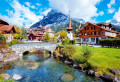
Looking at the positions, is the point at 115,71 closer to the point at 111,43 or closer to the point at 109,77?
the point at 109,77

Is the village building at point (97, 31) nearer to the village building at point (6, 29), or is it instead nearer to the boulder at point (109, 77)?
the boulder at point (109, 77)

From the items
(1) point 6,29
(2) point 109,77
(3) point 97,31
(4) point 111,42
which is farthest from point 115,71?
(1) point 6,29

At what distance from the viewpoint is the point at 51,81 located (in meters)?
10.4

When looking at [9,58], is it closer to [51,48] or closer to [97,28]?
[51,48]

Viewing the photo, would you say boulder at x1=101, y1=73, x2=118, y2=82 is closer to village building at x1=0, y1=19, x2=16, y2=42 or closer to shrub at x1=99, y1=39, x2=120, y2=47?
shrub at x1=99, y1=39, x2=120, y2=47

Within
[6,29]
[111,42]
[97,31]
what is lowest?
[111,42]

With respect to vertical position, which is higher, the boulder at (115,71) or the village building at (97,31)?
the village building at (97,31)

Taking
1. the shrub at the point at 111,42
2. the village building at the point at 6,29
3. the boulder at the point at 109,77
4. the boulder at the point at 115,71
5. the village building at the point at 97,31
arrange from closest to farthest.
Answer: the boulder at the point at 109,77
the boulder at the point at 115,71
the shrub at the point at 111,42
the village building at the point at 6,29
the village building at the point at 97,31

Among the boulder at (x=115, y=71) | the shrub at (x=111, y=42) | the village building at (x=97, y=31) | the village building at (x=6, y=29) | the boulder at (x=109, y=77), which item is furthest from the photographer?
the village building at (x=97, y=31)

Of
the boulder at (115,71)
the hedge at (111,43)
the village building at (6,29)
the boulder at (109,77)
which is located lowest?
the boulder at (109,77)

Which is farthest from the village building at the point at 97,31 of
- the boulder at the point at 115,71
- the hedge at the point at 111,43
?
the boulder at the point at 115,71

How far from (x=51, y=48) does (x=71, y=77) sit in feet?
51.6

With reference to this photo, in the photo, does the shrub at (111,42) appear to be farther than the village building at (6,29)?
No

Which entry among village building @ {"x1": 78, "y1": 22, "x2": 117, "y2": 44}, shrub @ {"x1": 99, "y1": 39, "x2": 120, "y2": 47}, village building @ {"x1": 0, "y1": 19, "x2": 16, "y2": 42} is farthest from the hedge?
village building @ {"x1": 0, "y1": 19, "x2": 16, "y2": 42}
